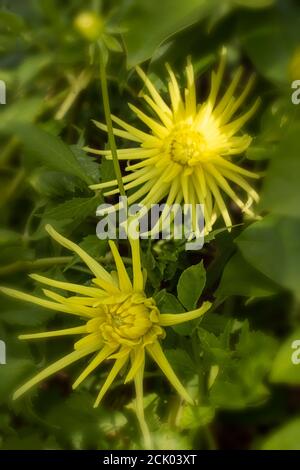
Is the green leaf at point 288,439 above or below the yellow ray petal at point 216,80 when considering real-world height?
below

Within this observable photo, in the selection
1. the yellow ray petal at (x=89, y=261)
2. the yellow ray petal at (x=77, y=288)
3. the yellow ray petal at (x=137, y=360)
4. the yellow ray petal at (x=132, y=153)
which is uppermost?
the yellow ray petal at (x=132, y=153)

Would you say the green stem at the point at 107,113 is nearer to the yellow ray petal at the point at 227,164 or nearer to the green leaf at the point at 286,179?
the yellow ray petal at the point at 227,164

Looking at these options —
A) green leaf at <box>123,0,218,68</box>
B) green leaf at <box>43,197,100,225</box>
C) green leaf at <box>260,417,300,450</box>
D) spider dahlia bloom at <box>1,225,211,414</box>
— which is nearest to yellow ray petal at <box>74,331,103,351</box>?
spider dahlia bloom at <box>1,225,211,414</box>

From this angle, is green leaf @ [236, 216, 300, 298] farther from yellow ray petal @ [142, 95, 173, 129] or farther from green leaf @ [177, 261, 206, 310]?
yellow ray petal @ [142, 95, 173, 129]

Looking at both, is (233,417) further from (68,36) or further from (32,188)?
(68,36)

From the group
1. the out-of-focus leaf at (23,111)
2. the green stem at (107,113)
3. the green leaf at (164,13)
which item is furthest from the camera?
the out-of-focus leaf at (23,111)

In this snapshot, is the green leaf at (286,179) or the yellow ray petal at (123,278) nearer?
the green leaf at (286,179)

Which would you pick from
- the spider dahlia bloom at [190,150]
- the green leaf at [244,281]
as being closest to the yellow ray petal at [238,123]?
the spider dahlia bloom at [190,150]

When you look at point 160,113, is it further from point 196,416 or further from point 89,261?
point 196,416
